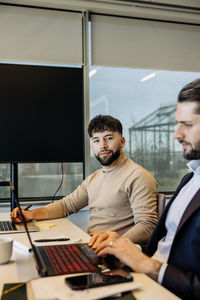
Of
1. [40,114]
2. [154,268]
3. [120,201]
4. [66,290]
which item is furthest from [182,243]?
[40,114]

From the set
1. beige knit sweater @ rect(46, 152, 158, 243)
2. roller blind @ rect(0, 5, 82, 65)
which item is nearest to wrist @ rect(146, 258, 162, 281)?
beige knit sweater @ rect(46, 152, 158, 243)

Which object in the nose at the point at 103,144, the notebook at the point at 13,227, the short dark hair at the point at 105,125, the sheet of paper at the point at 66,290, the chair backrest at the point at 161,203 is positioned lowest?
the notebook at the point at 13,227

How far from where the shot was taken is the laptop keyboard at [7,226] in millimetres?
1862

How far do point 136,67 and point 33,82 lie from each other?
3.86 ft

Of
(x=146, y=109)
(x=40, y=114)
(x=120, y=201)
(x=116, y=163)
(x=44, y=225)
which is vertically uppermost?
(x=146, y=109)

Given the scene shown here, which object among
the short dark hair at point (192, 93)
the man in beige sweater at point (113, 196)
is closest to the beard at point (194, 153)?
the short dark hair at point (192, 93)

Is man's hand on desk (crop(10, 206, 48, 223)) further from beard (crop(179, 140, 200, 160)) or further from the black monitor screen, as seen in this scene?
beard (crop(179, 140, 200, 160))

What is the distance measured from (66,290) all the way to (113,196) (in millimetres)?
1330

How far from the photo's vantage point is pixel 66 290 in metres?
0.89

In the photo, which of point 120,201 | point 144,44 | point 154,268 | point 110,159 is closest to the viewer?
point 154,268

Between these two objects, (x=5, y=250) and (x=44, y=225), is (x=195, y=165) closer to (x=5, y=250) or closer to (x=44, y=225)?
(x=5, y=250)

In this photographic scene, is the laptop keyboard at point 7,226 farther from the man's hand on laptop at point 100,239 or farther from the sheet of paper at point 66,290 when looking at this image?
the sheet of paper at point 66,290

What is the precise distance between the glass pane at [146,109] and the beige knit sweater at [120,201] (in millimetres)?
1130

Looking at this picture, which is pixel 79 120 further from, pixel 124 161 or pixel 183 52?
pixel 183 52
